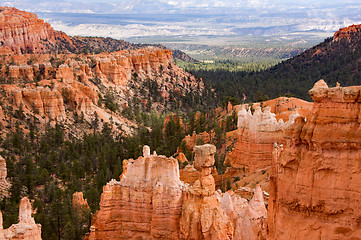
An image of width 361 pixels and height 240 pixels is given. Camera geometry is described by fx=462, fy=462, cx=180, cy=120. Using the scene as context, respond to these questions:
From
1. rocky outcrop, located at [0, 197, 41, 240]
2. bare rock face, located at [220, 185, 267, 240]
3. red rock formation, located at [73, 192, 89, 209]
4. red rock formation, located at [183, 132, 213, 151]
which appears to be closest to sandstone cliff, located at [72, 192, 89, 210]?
red rock formation, located at [73, 192, 89, 209]

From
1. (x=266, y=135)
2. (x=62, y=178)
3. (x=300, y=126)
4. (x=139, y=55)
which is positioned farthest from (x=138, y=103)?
(x=300, y=126)

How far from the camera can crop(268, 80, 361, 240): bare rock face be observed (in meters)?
11.4

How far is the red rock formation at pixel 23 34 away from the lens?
400 ft

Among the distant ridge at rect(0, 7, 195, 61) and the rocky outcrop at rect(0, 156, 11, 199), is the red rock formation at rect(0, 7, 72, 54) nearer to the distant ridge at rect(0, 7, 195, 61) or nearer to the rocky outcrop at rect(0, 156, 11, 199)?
the distant ridge at rect(0, 7, 195, 61)

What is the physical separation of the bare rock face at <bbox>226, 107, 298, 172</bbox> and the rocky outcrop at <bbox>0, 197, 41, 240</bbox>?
2225 centimetres

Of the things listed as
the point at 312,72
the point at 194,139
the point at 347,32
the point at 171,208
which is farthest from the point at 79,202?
the point at 347,32

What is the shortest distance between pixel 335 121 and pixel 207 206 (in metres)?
7.52

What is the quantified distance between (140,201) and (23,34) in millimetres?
117805

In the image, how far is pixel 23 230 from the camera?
1698 cm

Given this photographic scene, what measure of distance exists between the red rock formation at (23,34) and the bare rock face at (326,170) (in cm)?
11494

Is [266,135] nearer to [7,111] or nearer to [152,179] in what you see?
[152,179]

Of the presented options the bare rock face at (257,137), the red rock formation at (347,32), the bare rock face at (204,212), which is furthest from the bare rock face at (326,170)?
the red rock formation at (347,32)

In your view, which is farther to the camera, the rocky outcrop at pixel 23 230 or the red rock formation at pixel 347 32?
the red rock formation at pixel 347 32

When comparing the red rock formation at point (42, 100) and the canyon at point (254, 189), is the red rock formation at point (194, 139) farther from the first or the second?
the red rock formation at point (42, 100)
